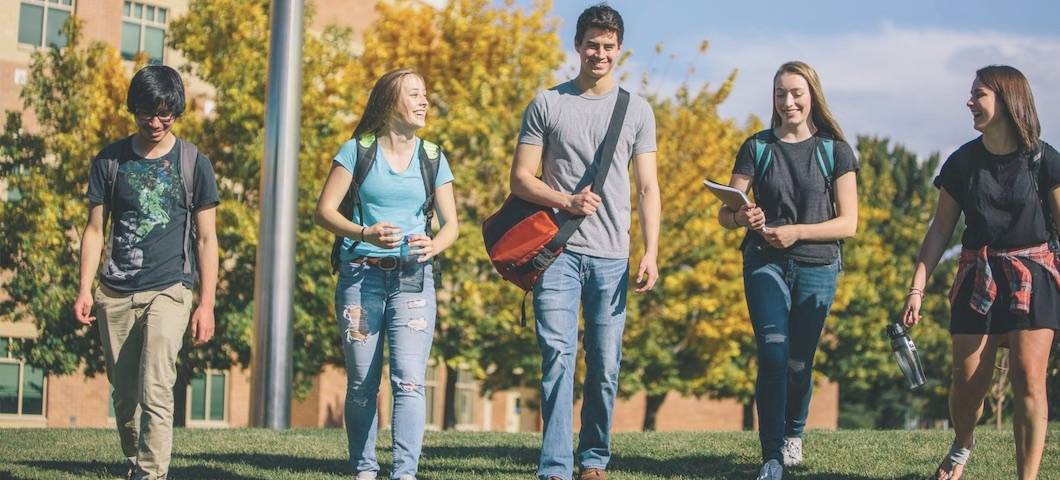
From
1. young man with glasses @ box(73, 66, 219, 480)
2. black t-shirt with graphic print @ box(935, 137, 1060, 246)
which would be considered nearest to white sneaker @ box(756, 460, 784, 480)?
black t-shirt with graphic print @ box(935, 137, 1060, 246)

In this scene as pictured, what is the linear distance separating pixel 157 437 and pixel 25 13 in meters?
28.1

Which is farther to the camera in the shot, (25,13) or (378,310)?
(25,13)

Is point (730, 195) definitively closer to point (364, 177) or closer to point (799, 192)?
point (799, 192)

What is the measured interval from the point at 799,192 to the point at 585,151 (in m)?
1.19

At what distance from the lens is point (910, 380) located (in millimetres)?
6867

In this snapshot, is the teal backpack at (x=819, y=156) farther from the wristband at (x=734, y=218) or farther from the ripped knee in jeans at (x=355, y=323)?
the ripped knee in jeans at (x=355, y=323)

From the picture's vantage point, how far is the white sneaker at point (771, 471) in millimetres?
7168

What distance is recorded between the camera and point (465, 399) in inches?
1919

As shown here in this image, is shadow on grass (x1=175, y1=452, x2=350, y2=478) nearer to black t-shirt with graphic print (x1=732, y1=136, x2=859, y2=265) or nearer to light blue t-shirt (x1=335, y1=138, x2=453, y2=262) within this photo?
light blue t-shirt (x1=335, y1=138, x2=453, y2=262)

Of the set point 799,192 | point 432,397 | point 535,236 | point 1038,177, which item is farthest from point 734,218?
point 432,397

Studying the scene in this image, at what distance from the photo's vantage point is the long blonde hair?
7.48 metres

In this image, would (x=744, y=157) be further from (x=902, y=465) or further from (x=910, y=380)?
(x=902, y=465)

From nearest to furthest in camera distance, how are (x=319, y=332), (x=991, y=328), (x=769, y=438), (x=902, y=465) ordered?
(x=991, y=328), (x=769, y=438), (x=902, y=465), (x=319, y=332)

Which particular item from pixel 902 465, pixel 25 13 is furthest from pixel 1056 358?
pixel 25 13
